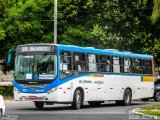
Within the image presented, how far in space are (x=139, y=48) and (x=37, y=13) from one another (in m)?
8.52

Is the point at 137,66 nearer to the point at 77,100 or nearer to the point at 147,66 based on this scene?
the point at 147,66

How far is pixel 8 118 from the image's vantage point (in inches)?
754

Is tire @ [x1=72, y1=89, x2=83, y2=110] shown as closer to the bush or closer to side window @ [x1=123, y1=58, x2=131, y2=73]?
side window @ [x1=123, y1=58, x2=131, y2=73]

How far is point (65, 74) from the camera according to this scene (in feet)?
82.3

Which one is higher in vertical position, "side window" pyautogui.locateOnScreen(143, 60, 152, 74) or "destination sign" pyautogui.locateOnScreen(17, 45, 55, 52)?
"destination sign" pyautogui.locateOnScreen(17, 45, 55, 52)

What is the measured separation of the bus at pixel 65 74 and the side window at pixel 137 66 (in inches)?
68.1

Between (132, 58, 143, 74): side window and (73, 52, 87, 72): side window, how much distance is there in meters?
5.99

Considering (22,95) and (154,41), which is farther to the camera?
(154,41)

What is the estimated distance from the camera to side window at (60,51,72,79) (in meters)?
25.0

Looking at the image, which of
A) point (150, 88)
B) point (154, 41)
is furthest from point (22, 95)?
point (154, 41)

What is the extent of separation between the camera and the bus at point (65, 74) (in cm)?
2464

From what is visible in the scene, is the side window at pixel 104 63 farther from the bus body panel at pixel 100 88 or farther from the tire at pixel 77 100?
the tire at pixel 77 100

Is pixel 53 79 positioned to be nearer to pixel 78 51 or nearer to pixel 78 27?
pixel 78 51

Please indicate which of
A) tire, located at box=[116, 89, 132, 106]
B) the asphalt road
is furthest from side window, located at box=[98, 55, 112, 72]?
the asphalt road
